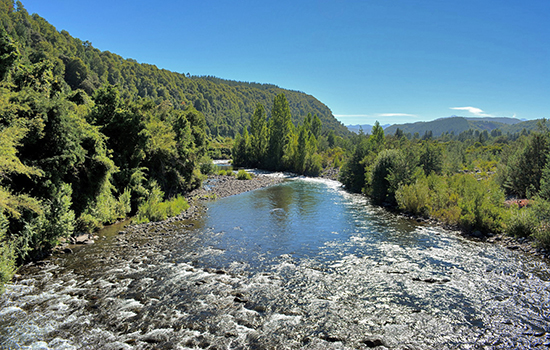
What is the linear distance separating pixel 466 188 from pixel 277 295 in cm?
2036

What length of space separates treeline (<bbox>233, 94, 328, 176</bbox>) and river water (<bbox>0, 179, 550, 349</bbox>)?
161 ft

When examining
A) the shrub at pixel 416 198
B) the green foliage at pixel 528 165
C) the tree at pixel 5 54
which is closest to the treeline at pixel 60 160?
the tree at pixel 5 54

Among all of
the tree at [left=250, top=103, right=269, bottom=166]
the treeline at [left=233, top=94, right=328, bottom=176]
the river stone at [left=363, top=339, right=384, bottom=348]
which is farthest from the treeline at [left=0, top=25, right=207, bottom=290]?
the tree at [left=250, top=103, right=269, bottom=166]

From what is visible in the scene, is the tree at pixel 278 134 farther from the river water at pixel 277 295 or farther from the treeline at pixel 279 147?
the river water at pixel 277 295

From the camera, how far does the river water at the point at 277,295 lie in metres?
8.46

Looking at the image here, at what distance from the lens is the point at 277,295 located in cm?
1109

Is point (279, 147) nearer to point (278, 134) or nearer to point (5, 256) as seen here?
point (278, 134)

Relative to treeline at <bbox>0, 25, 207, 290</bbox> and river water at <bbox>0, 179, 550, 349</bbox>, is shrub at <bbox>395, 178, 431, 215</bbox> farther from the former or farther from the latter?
treeline at <bbox>0, 25, 207, 290</bbox>

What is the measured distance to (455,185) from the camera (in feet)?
86.8

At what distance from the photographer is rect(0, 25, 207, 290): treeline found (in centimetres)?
1180

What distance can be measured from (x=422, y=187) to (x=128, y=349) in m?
27.3

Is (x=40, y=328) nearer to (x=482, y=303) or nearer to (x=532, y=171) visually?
(x=482, y=303)

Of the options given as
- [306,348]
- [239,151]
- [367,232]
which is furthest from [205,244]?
[239,151]

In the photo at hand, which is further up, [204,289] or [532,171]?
[532,171]
